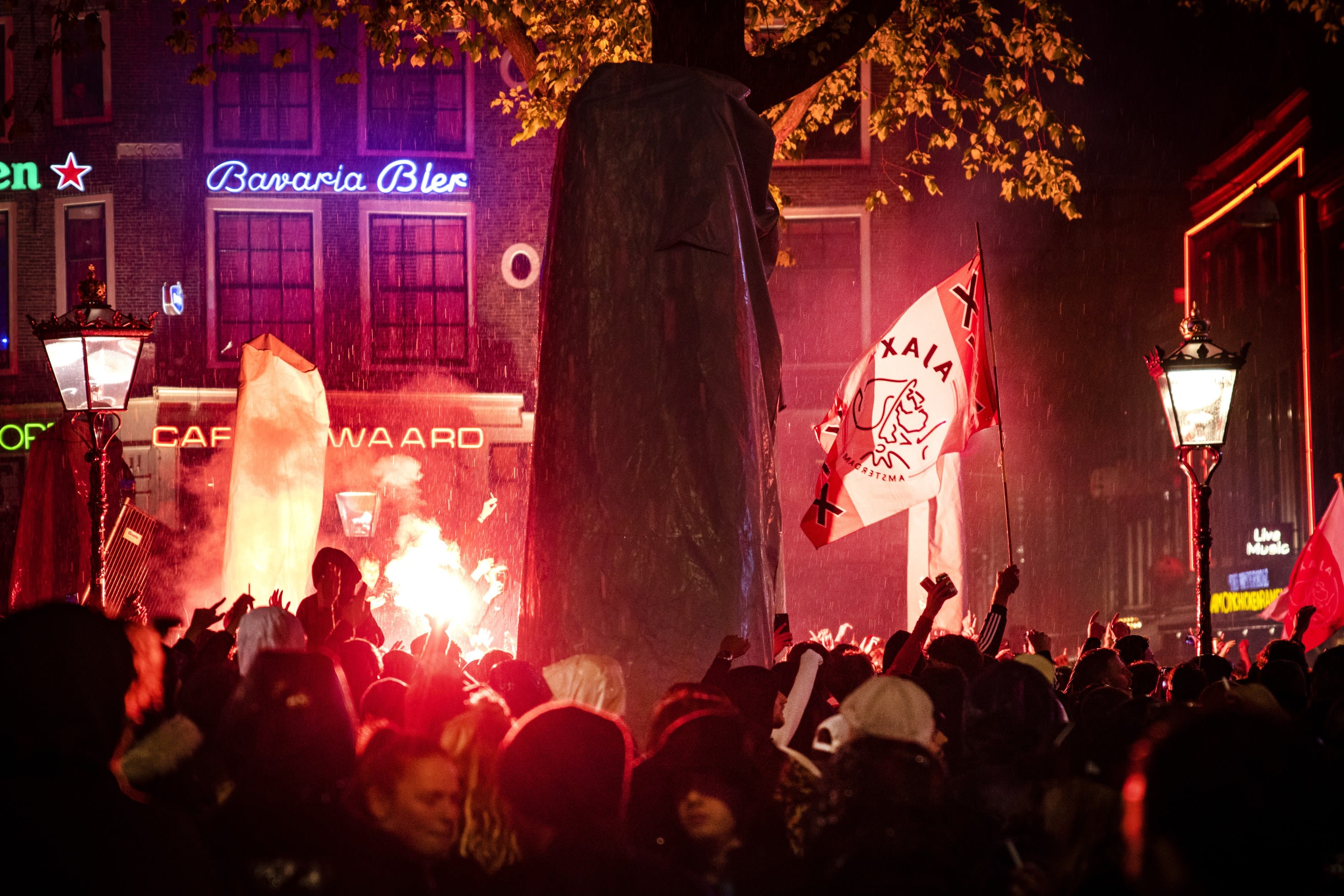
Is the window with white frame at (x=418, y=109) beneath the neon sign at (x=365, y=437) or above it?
above

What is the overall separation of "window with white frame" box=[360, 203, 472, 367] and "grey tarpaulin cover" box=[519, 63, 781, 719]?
16.3 meters

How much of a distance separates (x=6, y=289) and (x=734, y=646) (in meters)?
21.2

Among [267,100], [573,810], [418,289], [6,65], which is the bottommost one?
[573,810]

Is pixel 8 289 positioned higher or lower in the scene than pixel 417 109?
lower

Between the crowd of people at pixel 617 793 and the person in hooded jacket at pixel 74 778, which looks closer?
the crowd of people at pixel 617 793

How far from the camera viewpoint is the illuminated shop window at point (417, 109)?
2258cm

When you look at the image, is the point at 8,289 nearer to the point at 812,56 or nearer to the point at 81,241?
the point at 81,241

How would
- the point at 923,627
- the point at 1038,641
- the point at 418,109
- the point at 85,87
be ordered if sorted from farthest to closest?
the point at 418,109 < the point at 85,87 < the point at 1038,641 < the point at 923,627

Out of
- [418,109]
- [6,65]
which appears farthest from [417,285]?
[6,65]

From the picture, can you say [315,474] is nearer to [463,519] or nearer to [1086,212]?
[463,519]

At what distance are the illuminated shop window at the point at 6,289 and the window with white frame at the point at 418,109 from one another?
650 centimetres

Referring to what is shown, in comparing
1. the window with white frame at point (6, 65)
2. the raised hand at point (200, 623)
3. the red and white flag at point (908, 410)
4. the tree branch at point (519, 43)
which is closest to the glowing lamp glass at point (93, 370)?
the raised hand at point (200, 623)

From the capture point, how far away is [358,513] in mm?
21516

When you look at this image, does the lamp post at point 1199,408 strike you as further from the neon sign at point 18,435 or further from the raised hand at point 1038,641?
the neon sign at point 18,435
